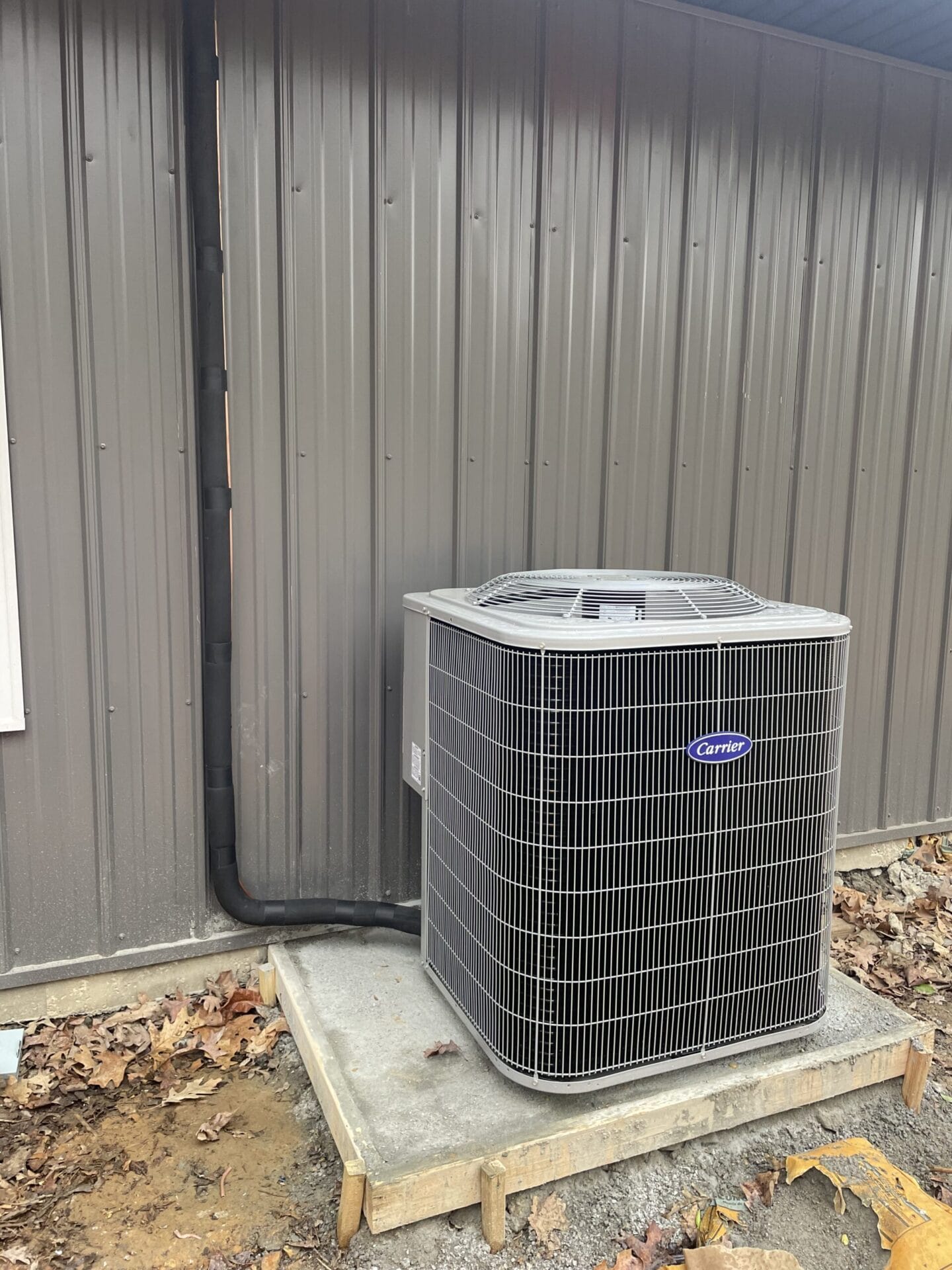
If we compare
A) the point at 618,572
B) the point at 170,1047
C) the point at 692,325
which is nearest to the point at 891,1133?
the point at 618,572

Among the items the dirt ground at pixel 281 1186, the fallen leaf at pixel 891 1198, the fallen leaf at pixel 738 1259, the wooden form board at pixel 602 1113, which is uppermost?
the wooden form board at pixel 602 1113

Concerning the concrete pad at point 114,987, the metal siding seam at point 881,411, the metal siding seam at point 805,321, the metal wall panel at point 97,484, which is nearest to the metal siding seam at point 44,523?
the metal wall panel at point 97,484

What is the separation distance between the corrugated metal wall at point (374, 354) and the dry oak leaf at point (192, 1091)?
504 mm

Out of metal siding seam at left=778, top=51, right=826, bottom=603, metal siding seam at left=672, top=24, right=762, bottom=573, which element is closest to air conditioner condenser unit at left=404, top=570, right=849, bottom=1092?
→ metal siding seam at left=672, top=24, right=762, bottom=573

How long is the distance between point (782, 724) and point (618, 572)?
726 millimetres

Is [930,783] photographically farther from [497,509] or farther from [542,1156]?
[542,1156]

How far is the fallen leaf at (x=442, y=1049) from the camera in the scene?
232 cm

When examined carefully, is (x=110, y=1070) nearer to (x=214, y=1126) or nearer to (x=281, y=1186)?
(x=214, y=1126)

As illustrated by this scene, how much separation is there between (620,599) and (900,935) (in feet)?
8.00

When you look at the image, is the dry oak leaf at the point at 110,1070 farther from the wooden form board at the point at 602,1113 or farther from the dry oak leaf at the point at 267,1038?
the wooden form board at the point at 602,1113

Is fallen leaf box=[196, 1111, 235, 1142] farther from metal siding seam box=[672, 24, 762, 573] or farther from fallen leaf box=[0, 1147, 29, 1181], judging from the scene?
metal siding seam box=[672, 24, 762, 573]

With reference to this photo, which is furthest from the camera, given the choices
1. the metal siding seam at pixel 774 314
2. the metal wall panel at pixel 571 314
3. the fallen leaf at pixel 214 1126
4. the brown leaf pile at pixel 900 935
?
the metal siding seam at pixel 774 314

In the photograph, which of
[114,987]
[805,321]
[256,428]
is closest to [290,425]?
[256,428]

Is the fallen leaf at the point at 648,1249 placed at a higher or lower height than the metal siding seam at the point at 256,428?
lower
